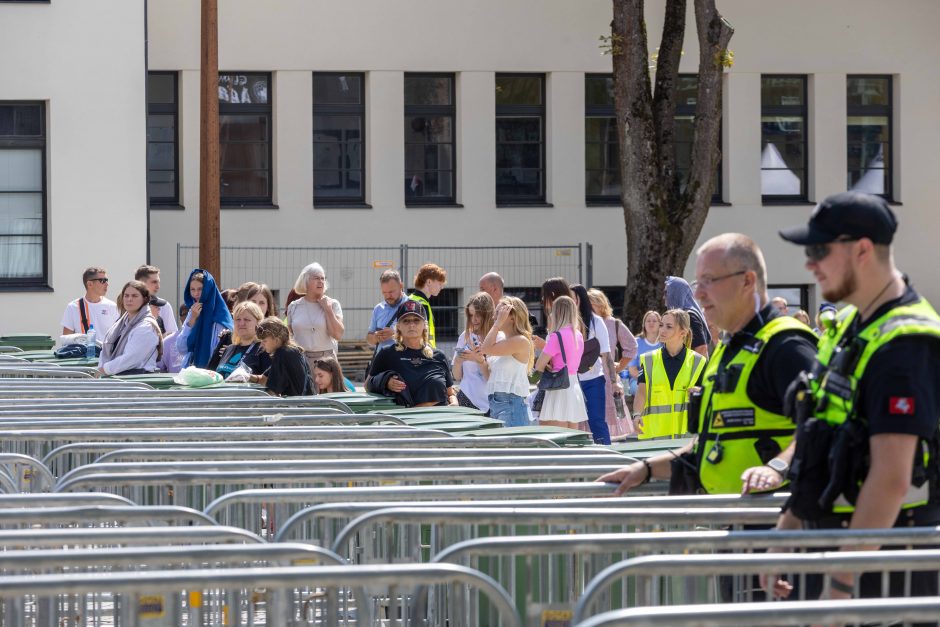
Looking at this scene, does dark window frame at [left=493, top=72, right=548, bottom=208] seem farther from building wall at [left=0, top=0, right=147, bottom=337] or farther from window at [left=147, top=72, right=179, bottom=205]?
building wall at [left=0, top=0, right=147, bottom=337]

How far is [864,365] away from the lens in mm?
4168

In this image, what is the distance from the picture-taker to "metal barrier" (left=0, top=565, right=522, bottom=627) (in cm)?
364

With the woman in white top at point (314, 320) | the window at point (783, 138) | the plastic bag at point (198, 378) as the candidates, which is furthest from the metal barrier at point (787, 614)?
the window at point (783, 138)

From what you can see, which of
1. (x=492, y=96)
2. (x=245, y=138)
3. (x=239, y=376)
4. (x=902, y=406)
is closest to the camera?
(x=902, y=406)

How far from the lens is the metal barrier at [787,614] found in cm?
330


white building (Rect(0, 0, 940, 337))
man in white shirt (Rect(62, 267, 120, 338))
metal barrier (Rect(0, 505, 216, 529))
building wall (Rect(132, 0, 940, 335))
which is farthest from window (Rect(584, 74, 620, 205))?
metal barrier (Rect(0, 505, 216, 529))

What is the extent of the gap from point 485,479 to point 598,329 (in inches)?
259

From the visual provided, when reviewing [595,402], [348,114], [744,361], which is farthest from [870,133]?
[744,361]

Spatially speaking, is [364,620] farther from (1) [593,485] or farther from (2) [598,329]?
(2) [598,329]

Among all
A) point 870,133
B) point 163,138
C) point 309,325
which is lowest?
point 309,325

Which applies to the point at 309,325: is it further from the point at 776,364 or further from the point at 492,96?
the point at 492,96

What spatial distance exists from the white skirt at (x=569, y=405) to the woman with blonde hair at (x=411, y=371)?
1321 millimetres

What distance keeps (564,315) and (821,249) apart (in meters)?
7.68

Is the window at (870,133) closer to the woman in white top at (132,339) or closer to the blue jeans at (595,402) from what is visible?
the blue jeans at (595,402)
